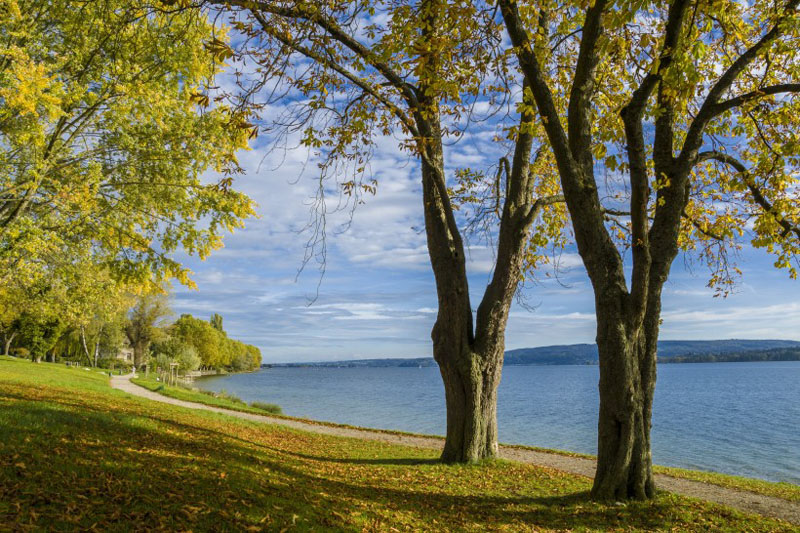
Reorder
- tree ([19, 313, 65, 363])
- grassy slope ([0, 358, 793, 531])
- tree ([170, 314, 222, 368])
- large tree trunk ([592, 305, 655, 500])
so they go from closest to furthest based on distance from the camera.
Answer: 1. grassy slope ([0, 358, 793, 531])
2. large tree trunk ([592, 305, 655, 500])
3. tree ([19, 313, 65, 363])
4. tree ([170, 314, 222, 368])

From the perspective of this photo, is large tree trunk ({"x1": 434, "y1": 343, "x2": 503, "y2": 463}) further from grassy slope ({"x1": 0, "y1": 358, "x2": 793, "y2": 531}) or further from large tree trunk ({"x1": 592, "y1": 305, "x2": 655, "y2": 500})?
large tree trunk ({"x1": 592, "y1": 305, "x2": 655, "y2": 500})

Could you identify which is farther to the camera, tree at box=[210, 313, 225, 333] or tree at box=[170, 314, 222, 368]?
tree at box=[210, 313, 225, 333]

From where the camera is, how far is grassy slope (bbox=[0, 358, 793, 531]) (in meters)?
4.68

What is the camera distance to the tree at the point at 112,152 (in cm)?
1222

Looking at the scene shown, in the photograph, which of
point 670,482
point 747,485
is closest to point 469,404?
point 670,482

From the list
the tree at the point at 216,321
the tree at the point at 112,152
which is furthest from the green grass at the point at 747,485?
the tree at the point at 216,321

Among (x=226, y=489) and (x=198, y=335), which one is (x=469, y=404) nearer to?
(x=226, y=489)

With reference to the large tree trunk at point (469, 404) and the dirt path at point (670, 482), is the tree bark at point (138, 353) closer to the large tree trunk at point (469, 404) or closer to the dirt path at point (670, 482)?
the dirt path at point (670, 482)

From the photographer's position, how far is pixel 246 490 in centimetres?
587

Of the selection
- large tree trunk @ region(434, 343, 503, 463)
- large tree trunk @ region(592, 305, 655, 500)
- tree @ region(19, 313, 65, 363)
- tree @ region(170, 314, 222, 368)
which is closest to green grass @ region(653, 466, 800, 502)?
large tree trunk @ region(592, 305, 655, 500)

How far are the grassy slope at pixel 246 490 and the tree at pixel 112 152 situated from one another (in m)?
5.11

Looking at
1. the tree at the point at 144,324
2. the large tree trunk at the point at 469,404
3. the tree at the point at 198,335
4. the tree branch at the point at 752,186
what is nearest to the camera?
A: the tree branch at the point at 752,186

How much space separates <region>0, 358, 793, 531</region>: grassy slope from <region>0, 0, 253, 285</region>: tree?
5115 millimetres

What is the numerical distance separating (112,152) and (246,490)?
12395 millimetres
